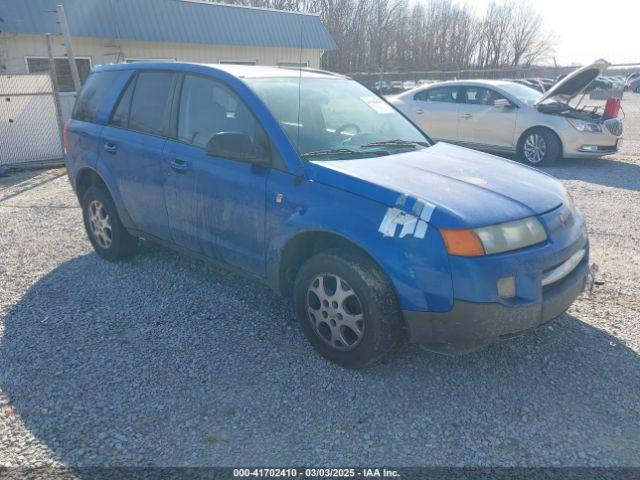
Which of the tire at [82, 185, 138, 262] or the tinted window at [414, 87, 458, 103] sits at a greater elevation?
the tinted window at [414, 87, 458, 103]

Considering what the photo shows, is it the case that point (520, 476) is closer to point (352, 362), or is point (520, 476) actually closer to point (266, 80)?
point (352, 362)

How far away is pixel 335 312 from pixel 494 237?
1044 mm

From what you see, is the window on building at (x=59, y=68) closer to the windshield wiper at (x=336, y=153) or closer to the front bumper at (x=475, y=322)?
the windshield wiper at (x=336, y=153)

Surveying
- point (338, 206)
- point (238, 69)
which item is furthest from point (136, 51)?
point (338, 206)

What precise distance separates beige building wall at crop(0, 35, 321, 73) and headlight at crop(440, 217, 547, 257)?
14786mm

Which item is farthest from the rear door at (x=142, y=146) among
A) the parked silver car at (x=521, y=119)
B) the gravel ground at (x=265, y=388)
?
the parked silver car at (x=521, y=119)

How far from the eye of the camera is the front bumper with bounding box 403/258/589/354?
2689 millimetres

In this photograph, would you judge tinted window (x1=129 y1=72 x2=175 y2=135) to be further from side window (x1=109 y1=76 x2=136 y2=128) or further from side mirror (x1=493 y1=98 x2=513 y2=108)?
side mirror (x1=493 y1=98 x2=513 y2=108)

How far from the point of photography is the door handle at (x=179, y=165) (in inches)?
152

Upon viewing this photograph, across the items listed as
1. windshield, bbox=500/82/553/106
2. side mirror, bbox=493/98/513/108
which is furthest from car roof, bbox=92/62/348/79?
windshield, bbox=500/82/553/106

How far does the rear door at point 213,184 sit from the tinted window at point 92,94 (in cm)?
120

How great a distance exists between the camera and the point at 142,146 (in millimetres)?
4250

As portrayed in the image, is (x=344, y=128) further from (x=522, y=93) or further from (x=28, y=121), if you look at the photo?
(x=28, y=121)

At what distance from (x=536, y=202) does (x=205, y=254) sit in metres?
2.41
